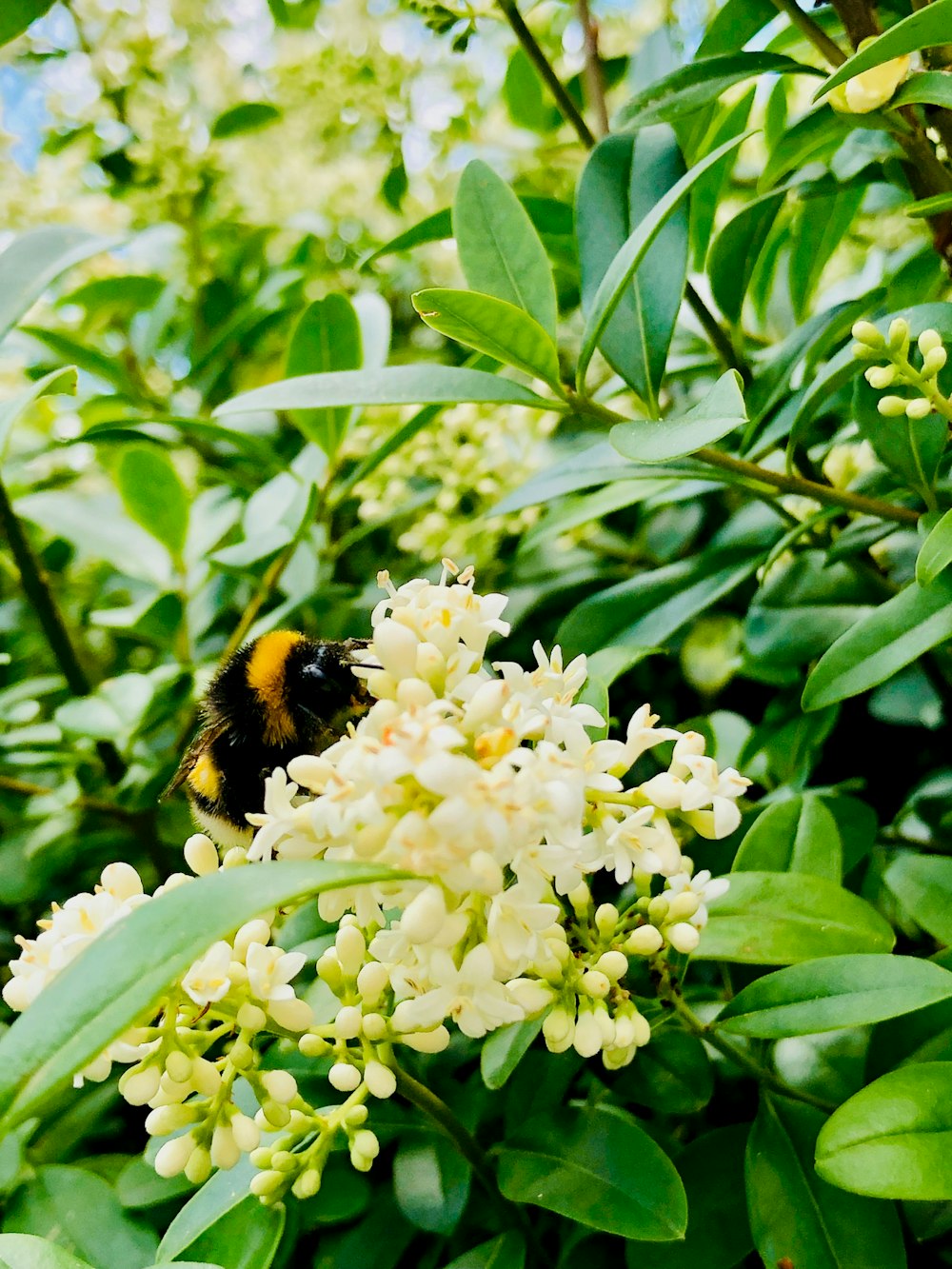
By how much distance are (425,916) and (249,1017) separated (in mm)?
230

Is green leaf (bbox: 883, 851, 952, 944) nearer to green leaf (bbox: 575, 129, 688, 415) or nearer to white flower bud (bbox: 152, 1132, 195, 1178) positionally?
green leaf (bbox: 575, 129, 688, 415)

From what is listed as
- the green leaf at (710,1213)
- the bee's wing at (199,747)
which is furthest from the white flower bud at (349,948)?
the bee's wing at (199,747)

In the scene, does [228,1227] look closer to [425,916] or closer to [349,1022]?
[349,1022]

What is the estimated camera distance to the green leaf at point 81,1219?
1.09m

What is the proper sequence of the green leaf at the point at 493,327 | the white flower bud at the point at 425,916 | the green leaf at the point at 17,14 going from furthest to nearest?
the green leaf at the point at 17,14 → the green leaf at the point at 493,327 → the white flower bud at the point at 425,916

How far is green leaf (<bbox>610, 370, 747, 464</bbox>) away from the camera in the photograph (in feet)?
2.81

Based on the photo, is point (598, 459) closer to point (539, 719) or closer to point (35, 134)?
point (539, 719)

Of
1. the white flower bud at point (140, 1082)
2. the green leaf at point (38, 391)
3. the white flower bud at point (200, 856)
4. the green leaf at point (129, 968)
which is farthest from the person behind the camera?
the green leaf at point (38, 391)

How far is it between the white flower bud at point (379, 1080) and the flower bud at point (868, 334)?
2.59 ft

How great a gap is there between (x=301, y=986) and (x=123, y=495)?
2.99 ft

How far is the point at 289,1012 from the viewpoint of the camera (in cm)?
82

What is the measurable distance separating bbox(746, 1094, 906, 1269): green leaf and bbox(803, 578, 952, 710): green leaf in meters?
0.42

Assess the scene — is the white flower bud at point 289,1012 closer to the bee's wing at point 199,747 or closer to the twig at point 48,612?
the bee's wing at point 199,747

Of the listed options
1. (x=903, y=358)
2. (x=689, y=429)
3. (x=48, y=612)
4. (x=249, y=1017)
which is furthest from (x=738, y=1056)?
(x=48, y=612)
